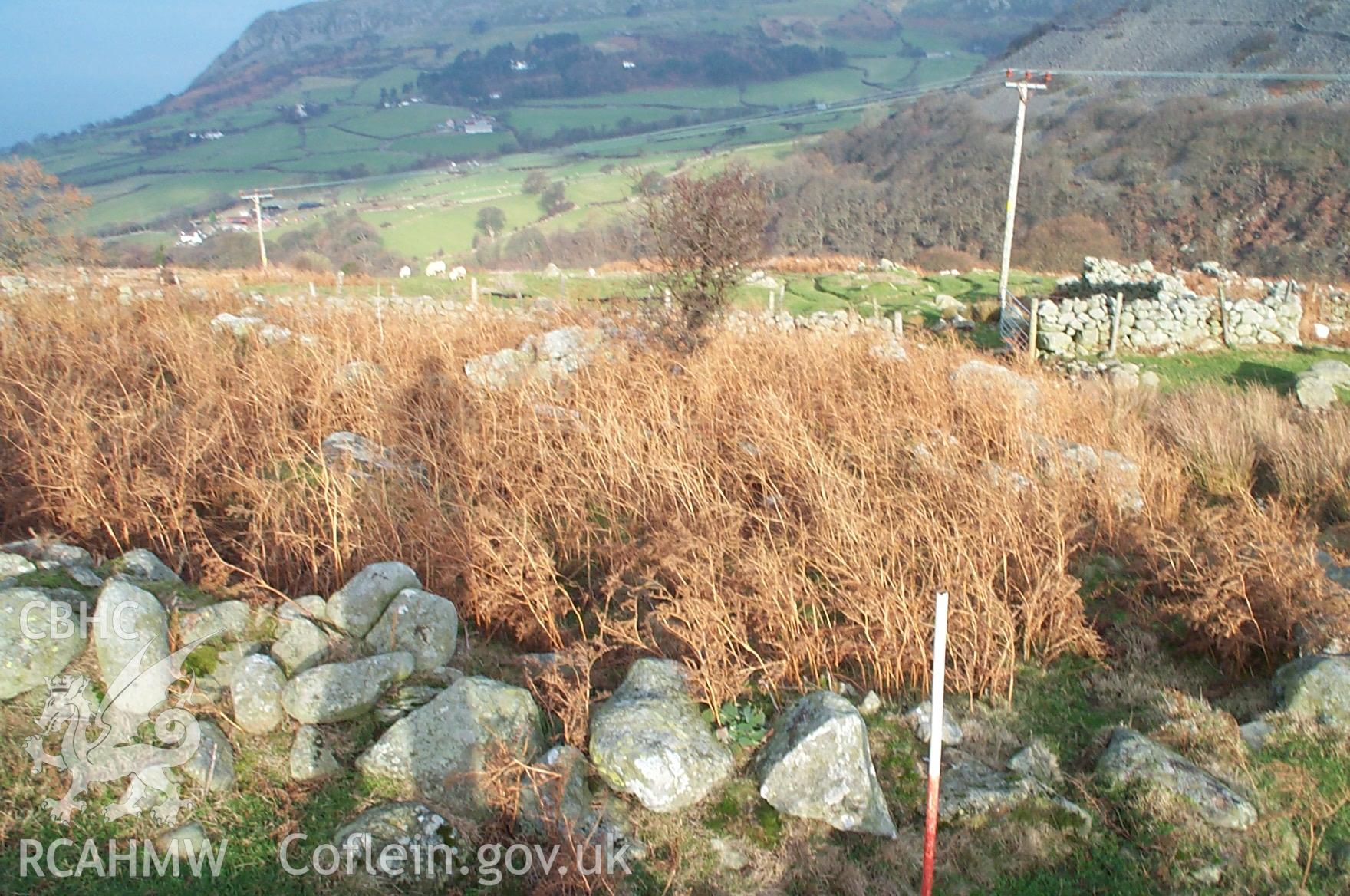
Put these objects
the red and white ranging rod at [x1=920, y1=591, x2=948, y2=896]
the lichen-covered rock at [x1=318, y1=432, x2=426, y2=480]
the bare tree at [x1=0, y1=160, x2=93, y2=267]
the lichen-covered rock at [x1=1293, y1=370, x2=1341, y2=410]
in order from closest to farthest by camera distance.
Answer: the red and white ranging rod at [x1=920, y1=591, x2=948, y2=896] < the lichen-covered rock at [x1=318, y1=432, x2=426, y2=480] < the lichen-covered rock at [x1=1293, y1=370, x2=1341, y2=410] < the bare tree at [x1=0, y1=160, x2=93, y2=267]

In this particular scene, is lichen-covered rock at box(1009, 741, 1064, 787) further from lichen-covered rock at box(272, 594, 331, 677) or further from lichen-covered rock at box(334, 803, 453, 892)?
lichen-covered rock at box(272, 594, 331, 677)

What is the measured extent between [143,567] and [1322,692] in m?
6.08

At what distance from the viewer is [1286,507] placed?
7.47 metres

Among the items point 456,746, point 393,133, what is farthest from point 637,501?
point 393,133

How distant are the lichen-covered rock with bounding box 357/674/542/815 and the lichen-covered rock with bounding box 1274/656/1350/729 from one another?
374cm

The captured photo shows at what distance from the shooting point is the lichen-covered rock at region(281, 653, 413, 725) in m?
4.00

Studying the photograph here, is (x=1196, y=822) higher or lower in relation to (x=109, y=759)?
lower

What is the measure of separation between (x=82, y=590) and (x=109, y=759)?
3.86ft

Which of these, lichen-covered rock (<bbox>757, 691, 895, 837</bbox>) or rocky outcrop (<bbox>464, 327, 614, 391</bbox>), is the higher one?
rocky outcrop (<bbox>464, 327, 614, 391</bbox>)

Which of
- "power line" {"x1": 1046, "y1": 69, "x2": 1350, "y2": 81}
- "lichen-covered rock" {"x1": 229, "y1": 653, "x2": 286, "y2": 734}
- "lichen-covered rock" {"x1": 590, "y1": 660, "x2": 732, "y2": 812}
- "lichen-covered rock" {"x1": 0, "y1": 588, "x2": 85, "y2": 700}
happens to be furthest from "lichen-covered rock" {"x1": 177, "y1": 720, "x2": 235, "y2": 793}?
"power line" {"x1": 1046, "y1": 69, "x2": 1350, "y2": 81}

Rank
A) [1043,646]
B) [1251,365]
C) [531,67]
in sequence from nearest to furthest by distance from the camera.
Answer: [1043,646] → [1251,365] → [531,67]

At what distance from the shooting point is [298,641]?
4395 millimetres

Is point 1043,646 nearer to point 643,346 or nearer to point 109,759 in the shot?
point 109,759

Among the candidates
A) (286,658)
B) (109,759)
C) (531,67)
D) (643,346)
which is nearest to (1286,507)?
(643,346)
